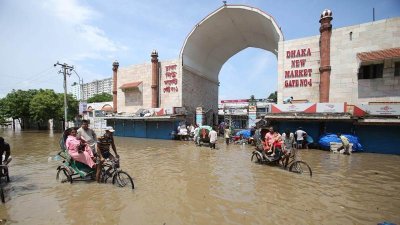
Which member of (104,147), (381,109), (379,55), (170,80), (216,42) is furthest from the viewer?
(216,42)

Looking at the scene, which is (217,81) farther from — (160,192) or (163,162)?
(160,192)

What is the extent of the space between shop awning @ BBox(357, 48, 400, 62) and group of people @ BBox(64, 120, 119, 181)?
17.1 meters

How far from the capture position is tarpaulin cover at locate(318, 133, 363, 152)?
15.4m

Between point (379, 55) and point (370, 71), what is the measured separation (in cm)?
148

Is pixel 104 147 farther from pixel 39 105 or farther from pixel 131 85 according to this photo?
pixel 39 105

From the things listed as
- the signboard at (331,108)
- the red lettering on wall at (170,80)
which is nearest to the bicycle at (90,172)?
the signboard at (331,108)

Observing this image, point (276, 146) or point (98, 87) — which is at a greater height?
point (98, 87)

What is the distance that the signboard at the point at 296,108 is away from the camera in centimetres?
1686

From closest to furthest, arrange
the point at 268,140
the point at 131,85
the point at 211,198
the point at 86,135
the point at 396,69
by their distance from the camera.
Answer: the point at 211,198 < the point at 86,135 < the point at 268,140 < the point at 396,69 < the point at 131,85

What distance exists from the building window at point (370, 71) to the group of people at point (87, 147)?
1770 cm

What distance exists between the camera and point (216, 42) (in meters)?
27.4

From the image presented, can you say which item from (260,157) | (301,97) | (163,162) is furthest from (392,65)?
(163,162)

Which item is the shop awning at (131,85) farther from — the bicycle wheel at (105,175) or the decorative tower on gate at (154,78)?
the bicycle wheel at (105,175)

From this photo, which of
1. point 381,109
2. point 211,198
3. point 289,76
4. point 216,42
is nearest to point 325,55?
point 289,76
